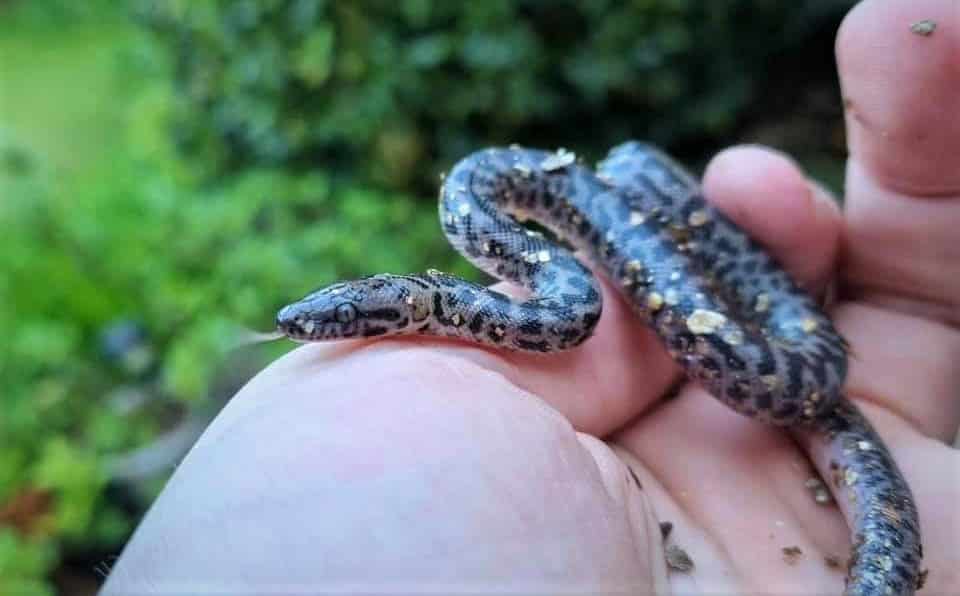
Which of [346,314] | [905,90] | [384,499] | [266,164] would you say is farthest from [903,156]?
[266,164]

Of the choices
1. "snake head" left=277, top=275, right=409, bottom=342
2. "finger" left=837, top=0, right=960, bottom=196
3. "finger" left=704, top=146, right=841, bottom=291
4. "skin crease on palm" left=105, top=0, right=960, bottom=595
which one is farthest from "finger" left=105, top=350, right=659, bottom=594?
"finger" left=837, top=0, right=960, bottom=196

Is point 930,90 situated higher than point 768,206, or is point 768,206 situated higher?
point 930,90

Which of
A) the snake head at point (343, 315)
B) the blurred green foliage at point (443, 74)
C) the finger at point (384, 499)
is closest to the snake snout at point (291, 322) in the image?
the snake head at point (343, 315)

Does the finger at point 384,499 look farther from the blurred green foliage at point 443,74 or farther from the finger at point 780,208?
the blurred green foliage at point 443,74

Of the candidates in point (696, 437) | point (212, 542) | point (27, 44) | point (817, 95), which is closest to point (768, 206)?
point (696, 437)

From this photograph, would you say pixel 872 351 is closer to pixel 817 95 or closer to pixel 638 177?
pixel 638 177

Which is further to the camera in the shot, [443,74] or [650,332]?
[443,74]

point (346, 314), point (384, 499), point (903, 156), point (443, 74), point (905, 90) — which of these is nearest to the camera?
point (384, 499)

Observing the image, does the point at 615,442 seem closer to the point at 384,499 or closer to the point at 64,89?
the point at 384,499
